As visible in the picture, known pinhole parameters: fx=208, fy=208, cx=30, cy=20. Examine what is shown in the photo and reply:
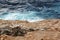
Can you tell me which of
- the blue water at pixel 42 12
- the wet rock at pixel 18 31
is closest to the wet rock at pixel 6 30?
the wet rock at pixel 18 31

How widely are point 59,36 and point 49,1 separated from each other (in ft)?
67.0

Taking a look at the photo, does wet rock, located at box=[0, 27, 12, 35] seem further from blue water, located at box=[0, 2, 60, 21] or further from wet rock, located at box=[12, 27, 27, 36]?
blue water, located at box=[0, 2, 60, 21]

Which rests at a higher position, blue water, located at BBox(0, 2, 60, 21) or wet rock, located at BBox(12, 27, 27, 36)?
wet rock, located at BBox(12, 27, 27, 36)

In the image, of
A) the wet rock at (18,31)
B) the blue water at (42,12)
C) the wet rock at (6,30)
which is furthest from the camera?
the blue water at (42,12)

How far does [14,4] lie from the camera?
26281mm

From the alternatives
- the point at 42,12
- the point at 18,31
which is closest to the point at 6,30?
the point at 18,31

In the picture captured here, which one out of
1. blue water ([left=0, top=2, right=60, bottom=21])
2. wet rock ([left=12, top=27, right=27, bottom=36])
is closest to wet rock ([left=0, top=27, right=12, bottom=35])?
wet rock ([left=12, top=27, right=27, bottom=36])

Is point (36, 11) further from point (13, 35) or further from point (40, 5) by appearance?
point (13, 35)

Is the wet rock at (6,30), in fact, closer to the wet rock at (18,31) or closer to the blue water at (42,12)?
the wet rock at (18,31)

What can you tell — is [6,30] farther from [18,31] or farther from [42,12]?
[42,12]

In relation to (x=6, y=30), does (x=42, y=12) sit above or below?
below

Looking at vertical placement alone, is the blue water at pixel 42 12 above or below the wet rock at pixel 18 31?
below

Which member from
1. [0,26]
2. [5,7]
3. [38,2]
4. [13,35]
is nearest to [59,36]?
[13,35]

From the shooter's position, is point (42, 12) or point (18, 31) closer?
point (18, 31)
